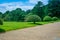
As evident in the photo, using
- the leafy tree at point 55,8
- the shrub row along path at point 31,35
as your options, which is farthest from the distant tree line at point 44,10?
the shrub row along path at point 31,35

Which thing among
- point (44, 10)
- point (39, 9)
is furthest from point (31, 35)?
point (44, 10)

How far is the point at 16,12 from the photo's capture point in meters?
74.1

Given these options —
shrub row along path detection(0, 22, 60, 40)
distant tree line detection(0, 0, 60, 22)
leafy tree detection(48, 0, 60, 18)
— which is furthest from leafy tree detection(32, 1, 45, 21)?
shrub row along path detection(0, 22, 60, 40)

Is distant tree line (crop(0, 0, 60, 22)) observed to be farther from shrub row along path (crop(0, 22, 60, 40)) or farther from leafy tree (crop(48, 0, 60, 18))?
shrub row along path (crop(0, 22, 60, 40))

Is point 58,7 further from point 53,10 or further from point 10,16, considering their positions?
point 10,16

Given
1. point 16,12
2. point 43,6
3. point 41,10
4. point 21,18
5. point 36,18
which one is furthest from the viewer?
point 43,6

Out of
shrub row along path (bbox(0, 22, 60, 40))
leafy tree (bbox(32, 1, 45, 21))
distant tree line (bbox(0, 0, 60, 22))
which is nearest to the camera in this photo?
shrub row along path (bbox(0, 22, 60, 40))

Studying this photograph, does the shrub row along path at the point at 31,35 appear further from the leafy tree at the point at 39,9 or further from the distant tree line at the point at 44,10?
the leafy tree at the point at 39,9

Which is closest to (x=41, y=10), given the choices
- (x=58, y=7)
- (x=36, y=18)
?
(x=58, y=7)

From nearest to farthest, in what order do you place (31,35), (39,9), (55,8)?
(31,35)
(39,9)
(55,8)

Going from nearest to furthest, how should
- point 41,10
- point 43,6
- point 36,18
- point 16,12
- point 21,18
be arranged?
1. point 36,18
2. point 21,18
3. point 16,12
4. point 41,10
5. point 43,6

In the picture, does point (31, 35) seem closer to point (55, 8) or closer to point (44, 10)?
point (44, 10)

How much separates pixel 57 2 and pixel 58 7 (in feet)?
8.45

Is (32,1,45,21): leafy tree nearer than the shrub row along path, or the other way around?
the shrub row along path
